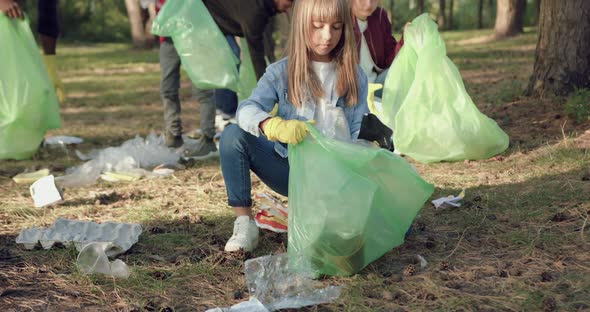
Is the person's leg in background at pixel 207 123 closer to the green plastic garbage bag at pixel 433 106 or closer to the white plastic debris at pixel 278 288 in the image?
the green plastic garbage bag at pixel 433 106

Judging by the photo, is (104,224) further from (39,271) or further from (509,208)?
(509,208)

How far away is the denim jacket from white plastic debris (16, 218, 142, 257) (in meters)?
0.68

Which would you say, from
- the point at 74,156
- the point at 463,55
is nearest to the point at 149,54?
the point at 463,55

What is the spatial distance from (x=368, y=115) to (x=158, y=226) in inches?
41.2

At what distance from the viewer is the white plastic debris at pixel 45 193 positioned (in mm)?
3586

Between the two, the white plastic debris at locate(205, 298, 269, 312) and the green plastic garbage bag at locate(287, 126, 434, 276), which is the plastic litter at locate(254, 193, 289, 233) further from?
the white plastic debris at locate(205, 298, 269, 312)

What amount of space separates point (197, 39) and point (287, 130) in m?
2.13

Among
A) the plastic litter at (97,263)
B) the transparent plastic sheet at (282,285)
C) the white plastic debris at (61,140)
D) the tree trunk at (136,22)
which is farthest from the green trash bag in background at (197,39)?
the tree trunk at (136,22)

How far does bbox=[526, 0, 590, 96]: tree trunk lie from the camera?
186 inches

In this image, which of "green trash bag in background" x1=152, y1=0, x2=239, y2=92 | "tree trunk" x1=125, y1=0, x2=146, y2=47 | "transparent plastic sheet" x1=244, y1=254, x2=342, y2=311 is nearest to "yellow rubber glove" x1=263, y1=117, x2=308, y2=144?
"transparent plastic sheet" x1=244, y1=254, x2=342, y2=311

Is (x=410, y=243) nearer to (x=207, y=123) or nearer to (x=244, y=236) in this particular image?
(x=244, y=236)

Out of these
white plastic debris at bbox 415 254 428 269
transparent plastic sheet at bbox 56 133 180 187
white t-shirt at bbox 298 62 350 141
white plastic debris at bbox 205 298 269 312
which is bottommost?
transparent plastic sheet at bbox 56 133 180 187

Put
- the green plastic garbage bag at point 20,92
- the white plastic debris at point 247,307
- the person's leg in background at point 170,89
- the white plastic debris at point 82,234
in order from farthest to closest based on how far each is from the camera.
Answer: the person's leg in background at point 170,89
the green plastic garbage bag at point 20,92
the white plastic debris at point 82,234
the white plastic debris at point 247,307

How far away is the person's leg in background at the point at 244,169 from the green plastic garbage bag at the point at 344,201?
1.12 feet
